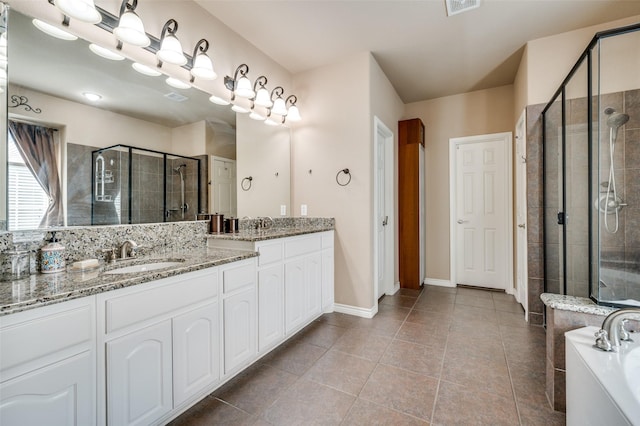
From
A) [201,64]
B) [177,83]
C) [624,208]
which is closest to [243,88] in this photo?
[201,64]

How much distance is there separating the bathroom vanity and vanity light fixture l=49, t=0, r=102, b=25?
4.17 ft

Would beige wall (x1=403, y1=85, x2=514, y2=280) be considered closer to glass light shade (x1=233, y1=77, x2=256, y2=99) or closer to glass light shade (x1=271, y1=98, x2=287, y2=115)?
glass light shade (x1=271, y1=98, x2=287, y2=115)

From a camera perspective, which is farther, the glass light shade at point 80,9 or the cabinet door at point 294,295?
the cabinet door at point 294,295

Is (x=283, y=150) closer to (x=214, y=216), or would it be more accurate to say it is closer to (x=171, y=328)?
(x=214, y=216)

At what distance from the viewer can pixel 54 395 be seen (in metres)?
0.97

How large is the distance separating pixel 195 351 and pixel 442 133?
3.96 m

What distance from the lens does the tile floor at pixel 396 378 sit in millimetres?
1499

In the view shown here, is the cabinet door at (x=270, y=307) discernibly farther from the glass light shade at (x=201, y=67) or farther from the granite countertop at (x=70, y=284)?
the glass light shade at (x=201, y=67)

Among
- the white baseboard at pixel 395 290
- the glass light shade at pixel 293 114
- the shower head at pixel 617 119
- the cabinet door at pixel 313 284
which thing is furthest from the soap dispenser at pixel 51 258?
the shower head at pixel 617 119

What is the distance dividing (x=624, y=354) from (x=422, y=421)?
0.95m

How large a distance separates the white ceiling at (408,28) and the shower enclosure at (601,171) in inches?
24.2

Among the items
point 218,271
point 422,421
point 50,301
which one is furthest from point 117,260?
point 422,421

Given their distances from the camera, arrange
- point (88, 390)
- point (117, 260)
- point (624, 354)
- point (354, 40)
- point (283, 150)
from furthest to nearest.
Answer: point (283, 150) → point (354, 40) → point (117, 260) → point (624, 354) → point (88, 390)

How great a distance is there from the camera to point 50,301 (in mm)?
956
